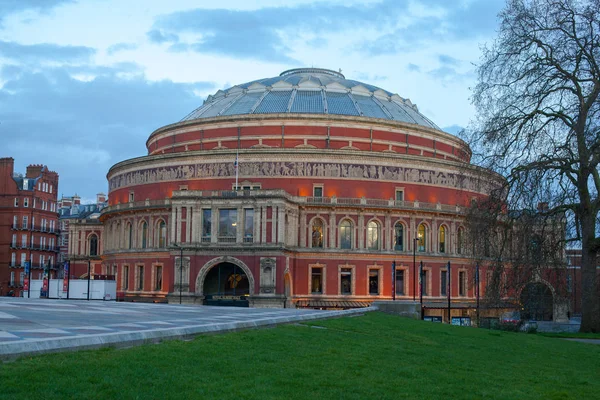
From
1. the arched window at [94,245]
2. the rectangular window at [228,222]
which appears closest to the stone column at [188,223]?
the rectangular window at [228,222]

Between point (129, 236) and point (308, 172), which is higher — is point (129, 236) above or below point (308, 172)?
below

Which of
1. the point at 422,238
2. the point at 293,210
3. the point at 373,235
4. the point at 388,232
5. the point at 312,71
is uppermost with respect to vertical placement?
the point at 312,71

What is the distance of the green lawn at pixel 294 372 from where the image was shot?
10.1 m

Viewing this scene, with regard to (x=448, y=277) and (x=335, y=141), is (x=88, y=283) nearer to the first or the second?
(x=335, y=141)

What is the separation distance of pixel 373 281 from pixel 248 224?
12758mm

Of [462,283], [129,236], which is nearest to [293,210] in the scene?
[462,283]

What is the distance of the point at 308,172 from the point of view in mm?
64375

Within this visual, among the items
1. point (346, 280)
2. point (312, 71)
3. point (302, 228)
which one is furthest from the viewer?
point (312, 71)

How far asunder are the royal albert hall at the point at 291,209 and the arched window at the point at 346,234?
88 millimetres

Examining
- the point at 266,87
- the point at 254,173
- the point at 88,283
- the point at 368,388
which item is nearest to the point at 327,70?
the point at 266,87

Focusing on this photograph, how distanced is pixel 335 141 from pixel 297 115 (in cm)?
431

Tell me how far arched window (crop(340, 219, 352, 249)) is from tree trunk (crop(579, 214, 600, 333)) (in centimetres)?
3044

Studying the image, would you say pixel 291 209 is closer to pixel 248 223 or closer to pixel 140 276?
pixel 248 223

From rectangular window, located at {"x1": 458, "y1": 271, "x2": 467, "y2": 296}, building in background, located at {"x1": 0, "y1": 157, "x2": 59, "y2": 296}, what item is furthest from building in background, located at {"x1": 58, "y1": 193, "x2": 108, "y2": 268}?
rectangular window, located at {"x1": 458, "y1": 271, "x2": 467, "y2": 296}
